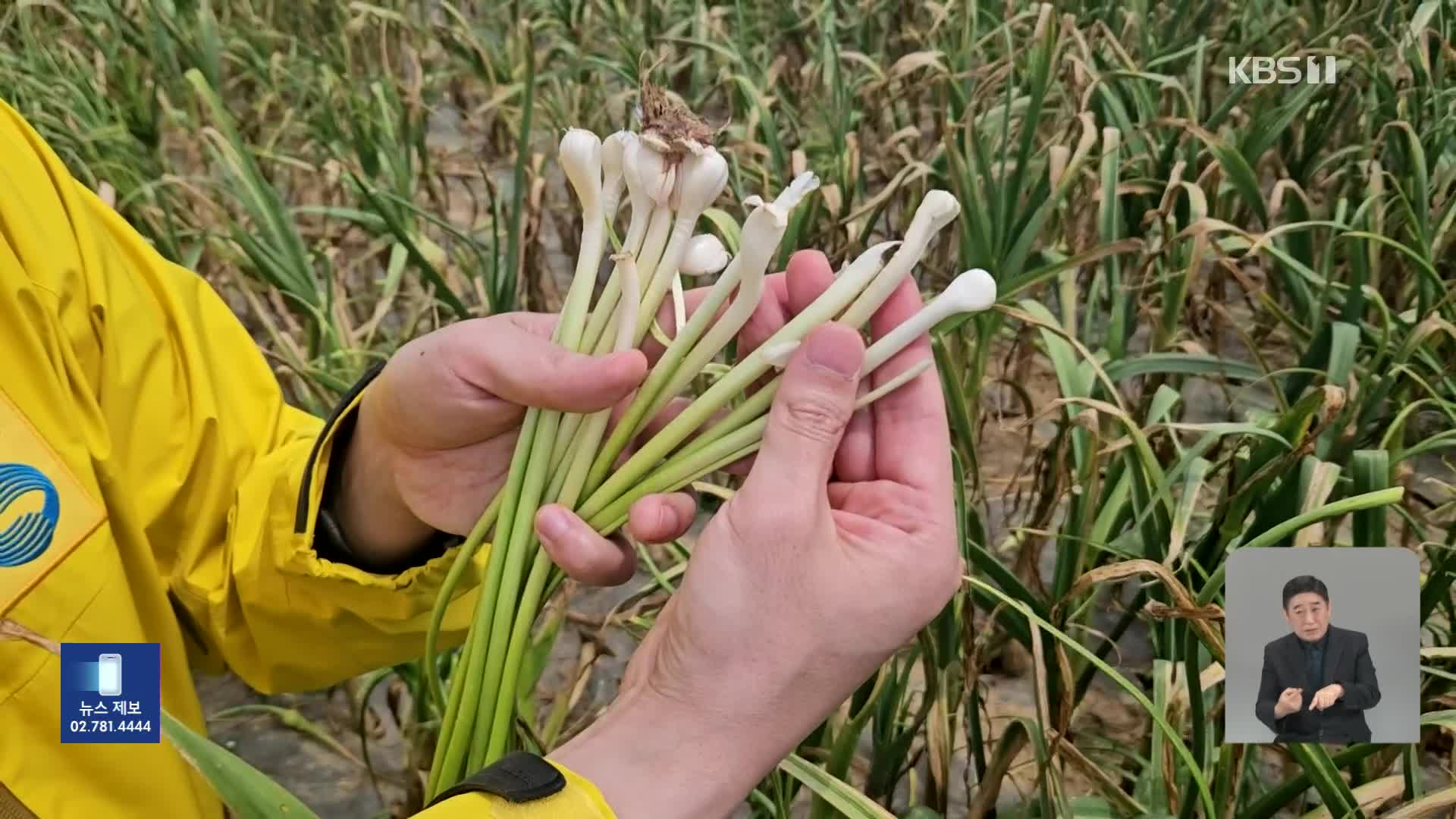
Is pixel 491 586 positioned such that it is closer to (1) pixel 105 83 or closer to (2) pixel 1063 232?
(2) pixel 1063 232

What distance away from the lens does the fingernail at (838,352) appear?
590mm

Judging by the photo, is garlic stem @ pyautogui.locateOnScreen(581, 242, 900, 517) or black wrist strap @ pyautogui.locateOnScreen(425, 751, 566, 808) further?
garlic stem @ pyautogui.locateOnScreen(581, 242, 900, 517)

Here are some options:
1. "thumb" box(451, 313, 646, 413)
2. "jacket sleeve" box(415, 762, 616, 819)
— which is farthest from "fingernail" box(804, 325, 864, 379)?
"jacket sleeve" box(415, 762, 616, 819)

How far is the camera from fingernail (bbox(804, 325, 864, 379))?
0.59 meters

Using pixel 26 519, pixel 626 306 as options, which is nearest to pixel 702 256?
pixel 626 306

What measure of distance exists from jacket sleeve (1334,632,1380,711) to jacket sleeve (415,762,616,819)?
20.3 inches

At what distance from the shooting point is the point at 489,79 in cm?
234

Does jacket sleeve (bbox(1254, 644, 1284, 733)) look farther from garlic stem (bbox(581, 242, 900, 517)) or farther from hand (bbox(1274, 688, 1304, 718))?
garlic stem (bbox(581, 242, 900, 517))

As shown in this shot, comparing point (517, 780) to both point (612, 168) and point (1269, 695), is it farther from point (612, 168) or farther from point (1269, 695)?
point (1269, 695)

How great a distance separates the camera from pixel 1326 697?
2.51 ft

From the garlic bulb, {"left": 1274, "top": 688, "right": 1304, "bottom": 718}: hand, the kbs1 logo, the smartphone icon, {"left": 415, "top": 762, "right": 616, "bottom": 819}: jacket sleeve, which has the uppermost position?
the kbs1 logo

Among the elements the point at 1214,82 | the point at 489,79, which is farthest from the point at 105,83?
the point at 1214,82

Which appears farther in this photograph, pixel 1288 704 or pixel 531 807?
pixel 1288 704

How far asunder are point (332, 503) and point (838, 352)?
38 centimetres
